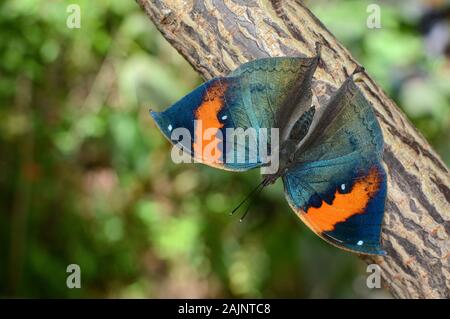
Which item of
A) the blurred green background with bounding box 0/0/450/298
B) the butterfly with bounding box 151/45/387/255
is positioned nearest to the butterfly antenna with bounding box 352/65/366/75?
the butterfly with bounding box 151/45/387/255

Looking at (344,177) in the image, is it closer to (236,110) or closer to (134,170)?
(236,110)

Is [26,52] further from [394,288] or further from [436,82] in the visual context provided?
[394,288]

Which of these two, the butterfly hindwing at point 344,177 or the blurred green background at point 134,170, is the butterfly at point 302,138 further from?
the blurred green background at point 134,170

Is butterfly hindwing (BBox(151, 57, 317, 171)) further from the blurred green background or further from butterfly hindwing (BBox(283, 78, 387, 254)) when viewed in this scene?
the blurred green background

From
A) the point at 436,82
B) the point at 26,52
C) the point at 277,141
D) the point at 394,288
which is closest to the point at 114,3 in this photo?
the point at 26,52

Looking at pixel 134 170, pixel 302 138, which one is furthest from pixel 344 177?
pixel 134 170
